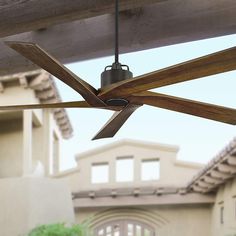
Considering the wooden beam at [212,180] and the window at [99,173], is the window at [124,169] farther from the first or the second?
the wooden beam at [212,180]

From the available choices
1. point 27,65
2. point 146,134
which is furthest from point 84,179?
point 27,65

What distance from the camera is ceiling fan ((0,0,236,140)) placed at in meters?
1.33

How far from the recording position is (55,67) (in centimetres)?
147

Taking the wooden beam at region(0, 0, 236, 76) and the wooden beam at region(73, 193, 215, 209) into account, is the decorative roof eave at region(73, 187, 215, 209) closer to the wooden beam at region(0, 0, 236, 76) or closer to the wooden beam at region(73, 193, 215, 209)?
the wooden beam at region(73, 193, 215, 209)

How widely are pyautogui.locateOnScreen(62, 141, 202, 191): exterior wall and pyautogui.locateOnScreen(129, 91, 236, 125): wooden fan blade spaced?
250 inches

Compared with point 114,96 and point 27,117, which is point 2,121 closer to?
point 27,117

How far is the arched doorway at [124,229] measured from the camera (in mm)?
8250

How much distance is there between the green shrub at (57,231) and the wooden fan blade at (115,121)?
3965mm

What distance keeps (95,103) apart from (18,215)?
4997mm

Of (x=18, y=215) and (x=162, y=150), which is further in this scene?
(x=162, y=150)

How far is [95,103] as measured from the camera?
165cm

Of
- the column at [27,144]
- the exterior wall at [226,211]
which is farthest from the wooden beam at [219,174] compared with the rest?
the column at [27,144]

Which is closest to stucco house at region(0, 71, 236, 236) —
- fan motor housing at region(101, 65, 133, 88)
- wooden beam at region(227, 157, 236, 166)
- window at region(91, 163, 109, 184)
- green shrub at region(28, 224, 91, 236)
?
window at region(91, 163, 109, 184)

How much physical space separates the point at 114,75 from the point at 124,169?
693 cm
